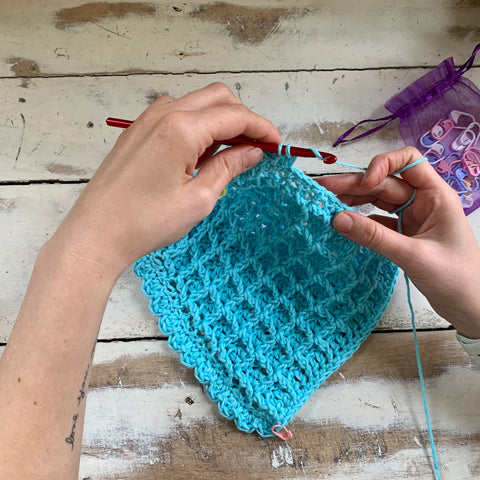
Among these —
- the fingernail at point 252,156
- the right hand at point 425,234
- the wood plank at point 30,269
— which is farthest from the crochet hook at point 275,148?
the wood plank at point 30,269

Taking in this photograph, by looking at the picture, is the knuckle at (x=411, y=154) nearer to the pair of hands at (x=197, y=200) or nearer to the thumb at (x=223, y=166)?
the pair of hands at (x=197, y=200)

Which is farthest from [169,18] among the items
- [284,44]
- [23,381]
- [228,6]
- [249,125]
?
[23,381]

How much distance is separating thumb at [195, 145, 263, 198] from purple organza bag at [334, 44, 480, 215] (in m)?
0.33

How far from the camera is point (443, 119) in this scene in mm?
926

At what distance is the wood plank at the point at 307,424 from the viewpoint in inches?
31.6

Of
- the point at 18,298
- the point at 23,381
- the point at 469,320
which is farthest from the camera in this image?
the point at 18,298

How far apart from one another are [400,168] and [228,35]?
0.48m

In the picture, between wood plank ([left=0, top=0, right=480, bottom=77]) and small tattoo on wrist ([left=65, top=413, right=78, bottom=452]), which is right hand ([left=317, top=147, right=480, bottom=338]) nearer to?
wood plank ([left=0, top=0, right=480, bottom=77])

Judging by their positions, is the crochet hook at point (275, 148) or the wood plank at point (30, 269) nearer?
the crochet hook at point (275, 148)

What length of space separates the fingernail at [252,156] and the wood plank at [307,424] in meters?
0.41

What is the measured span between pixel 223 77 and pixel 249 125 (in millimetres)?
343

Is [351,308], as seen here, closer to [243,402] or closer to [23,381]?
[243,402]

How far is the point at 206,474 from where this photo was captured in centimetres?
80

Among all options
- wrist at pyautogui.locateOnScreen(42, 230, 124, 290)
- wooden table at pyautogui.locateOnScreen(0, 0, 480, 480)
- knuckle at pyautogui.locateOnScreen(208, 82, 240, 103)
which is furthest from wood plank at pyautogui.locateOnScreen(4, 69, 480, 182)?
wrist at pyautogui.locateOnScreen(42, 230, 124, 290)
